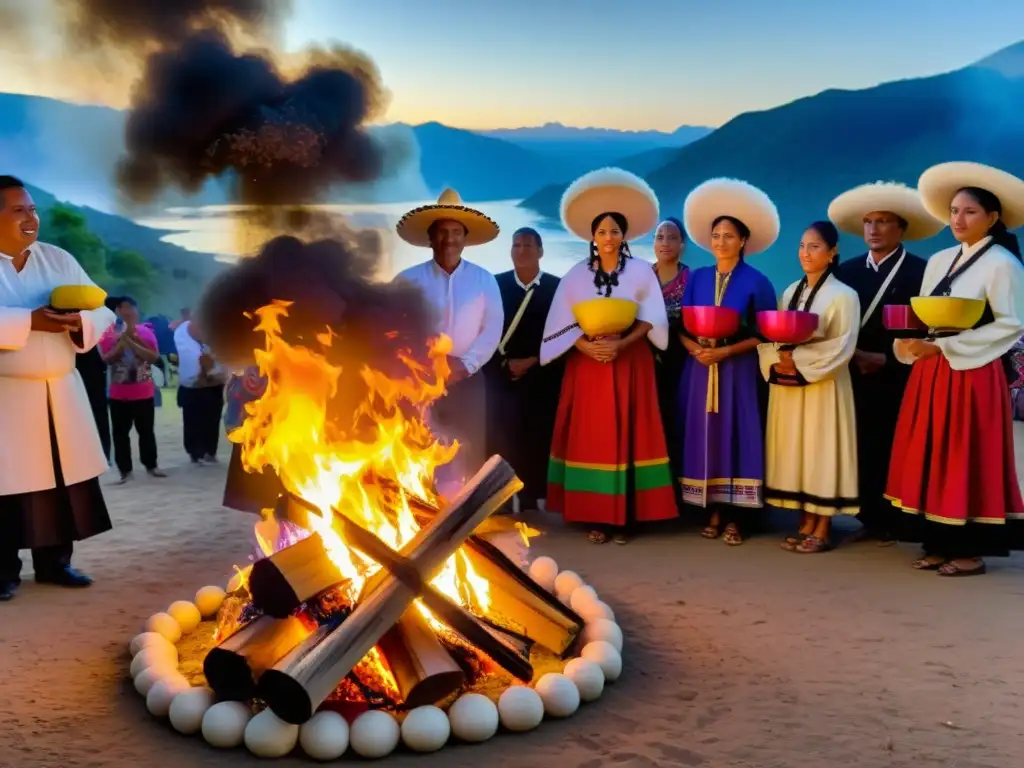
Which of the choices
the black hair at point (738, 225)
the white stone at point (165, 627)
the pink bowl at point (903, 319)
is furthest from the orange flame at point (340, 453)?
the pink bowl at point (903, 319)

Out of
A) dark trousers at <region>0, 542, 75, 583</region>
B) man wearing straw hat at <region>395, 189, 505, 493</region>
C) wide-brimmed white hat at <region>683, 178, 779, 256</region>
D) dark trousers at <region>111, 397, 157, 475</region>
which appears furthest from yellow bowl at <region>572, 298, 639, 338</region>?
dark trousers at <region>111, 397, 157, 475</region>

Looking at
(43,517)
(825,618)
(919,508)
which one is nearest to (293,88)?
(43,517)

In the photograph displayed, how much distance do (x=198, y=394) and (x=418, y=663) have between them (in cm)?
699

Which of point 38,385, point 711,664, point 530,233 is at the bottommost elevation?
point 711,664

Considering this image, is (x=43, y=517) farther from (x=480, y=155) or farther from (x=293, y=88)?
(x=480, y=155)

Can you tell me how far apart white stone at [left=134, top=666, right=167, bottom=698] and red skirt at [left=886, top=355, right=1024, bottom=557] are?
4422 mm

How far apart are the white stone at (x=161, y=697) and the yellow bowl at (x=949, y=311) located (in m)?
4.40

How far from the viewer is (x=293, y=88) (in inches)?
173

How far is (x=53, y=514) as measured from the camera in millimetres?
4977

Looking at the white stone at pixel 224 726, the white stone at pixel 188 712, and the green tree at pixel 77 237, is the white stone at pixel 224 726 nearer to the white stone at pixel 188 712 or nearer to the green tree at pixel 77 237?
the white stone at pixel 188 712

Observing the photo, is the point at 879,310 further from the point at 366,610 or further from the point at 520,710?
the point at 366,610

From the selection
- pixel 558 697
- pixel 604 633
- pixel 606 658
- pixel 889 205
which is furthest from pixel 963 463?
pixel 558 697

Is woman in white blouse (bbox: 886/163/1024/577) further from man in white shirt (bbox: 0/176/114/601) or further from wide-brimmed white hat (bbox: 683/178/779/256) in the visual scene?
man in white shirt (bbox: 0/176/114/601)

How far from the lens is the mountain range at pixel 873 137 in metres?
19.6
